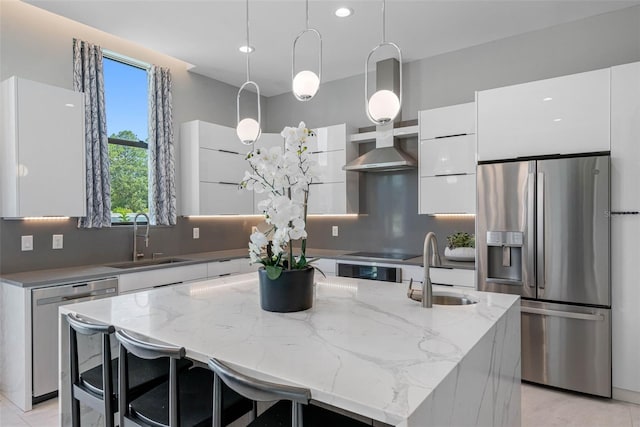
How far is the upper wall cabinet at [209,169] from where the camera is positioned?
4168 millimetres

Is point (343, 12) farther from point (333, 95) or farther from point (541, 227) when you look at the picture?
point (541, 227)

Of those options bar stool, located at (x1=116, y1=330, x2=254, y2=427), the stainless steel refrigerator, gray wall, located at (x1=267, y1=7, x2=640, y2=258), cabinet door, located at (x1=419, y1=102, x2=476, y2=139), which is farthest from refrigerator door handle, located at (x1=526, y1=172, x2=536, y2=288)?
bar stool, located at (x1=116, y1=330, x2=254, y2=427)

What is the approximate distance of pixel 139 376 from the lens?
1.65 m

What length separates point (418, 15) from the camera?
320 cm

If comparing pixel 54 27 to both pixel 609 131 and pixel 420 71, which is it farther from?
pixel 609 131

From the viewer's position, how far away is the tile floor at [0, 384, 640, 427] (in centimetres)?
246

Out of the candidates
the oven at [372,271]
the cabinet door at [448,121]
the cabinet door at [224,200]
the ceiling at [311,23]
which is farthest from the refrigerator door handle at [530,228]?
the cabinet door at [224,200]

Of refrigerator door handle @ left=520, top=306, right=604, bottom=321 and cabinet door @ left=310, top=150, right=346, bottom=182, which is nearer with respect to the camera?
refrigerator door handle @ left=520, top=306, right=604, bottom=321

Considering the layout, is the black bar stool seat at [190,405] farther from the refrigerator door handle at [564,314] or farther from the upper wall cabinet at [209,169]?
the upper wall cabinet at [209,169]

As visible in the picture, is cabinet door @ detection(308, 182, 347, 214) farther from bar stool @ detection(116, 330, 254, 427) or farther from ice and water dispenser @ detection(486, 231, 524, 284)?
bar stool @ detection(116, 330, 254, 427)

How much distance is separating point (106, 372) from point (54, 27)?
312cm

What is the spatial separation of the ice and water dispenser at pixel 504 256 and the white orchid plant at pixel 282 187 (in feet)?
6.65

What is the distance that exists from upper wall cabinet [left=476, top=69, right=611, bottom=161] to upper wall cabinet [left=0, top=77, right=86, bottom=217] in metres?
3.27

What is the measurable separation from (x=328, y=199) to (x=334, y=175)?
281mm
